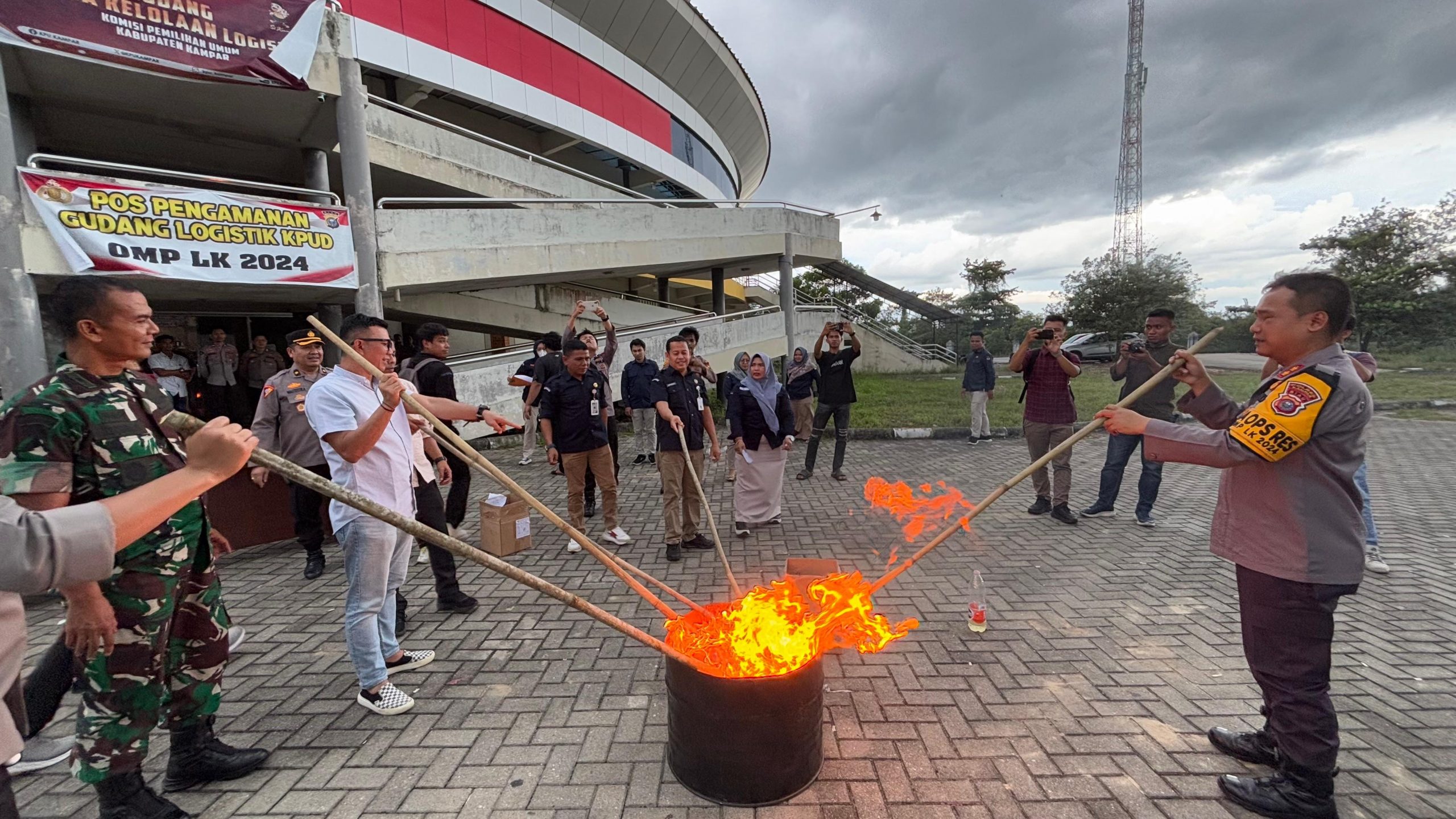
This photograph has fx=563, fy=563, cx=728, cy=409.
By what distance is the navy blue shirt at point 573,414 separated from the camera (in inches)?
223

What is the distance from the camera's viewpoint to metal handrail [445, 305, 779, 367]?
36.8ft

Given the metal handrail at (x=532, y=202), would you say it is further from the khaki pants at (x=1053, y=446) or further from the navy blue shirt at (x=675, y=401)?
the khaki pants at (x=1053, y=446)

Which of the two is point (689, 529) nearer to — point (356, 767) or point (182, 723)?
point (356, 767)

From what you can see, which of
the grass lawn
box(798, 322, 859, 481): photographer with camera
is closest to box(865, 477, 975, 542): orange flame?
box(798, 322, 859, 481): photographer with camera

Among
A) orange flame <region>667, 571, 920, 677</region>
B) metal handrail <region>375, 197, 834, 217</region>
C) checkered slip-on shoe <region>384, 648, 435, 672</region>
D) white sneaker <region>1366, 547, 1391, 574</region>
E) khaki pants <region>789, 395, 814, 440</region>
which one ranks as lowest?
white sneaker <region>1366, 547, 1391, 574</region>

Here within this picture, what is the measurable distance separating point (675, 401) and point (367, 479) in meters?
3.13

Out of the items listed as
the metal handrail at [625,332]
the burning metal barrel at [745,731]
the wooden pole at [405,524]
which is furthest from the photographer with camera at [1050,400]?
the metal handrail at [625,332]

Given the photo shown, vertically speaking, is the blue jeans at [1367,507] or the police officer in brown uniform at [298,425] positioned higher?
the police officer in brown uniform at [298,425]

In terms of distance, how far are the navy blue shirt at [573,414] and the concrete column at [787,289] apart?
42.8 feet

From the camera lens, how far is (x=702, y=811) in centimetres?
250

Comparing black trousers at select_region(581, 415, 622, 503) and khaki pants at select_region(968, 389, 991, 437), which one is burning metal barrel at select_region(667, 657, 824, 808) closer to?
black trousers at select_region(581, 415, 622, 503)

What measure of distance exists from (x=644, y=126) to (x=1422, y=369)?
29.9 metres

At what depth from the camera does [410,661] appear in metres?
3.68

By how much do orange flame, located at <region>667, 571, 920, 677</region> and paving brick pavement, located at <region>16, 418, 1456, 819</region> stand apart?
588 mm
